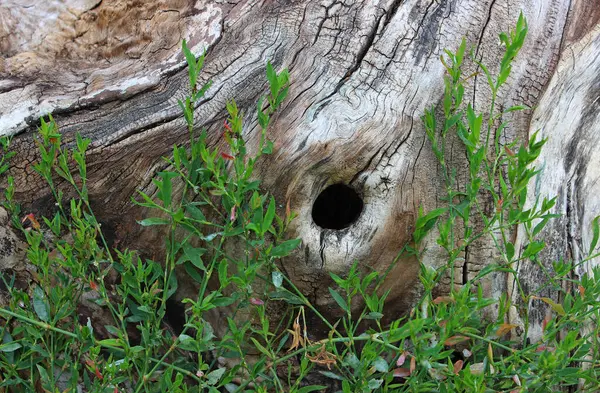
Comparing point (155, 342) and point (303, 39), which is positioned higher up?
point (303, 39)

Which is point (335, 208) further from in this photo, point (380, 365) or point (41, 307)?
point (41, 307)

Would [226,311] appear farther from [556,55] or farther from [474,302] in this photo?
[556,55]

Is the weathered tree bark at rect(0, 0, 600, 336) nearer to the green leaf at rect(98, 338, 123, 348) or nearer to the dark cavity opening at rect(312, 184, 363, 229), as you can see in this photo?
the dark cavity opening at rect(312, 184, 363, 229)

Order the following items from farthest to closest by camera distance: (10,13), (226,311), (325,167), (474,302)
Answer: (10,13)
(226,311)
(325,167)
(474,302)

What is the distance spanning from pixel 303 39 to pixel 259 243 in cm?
87

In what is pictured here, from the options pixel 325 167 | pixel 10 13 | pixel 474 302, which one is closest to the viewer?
pixel 474 302

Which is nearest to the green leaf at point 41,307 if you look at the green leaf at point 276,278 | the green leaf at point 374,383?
the green leaf at point 276,278

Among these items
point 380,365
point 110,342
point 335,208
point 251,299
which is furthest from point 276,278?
point 335,208

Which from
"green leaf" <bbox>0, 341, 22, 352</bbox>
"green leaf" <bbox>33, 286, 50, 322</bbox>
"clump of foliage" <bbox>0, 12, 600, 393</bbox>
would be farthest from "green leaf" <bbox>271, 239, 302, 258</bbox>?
"green leaf" <bbox>0, 341, 22, 352</bbox>

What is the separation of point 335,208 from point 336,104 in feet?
1.49

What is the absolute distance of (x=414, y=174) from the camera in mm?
2340

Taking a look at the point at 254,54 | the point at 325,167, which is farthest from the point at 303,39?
the point at 325,167

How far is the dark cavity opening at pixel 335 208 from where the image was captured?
8.02 ft

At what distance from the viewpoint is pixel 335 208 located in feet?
8.41
